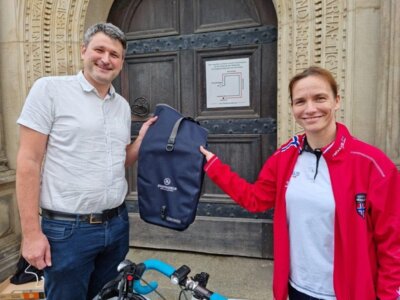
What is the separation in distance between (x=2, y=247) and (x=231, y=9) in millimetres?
3091

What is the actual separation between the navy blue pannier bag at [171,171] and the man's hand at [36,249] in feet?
1.67

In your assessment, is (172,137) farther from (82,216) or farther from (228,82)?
(228,82)

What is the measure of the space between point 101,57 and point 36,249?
932mm

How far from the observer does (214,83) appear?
10.9 feet

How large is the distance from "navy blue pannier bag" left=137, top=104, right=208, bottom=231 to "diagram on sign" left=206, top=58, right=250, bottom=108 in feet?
4.90

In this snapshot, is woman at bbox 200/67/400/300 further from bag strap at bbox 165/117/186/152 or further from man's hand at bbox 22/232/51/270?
man's hand at bbox 22/232/51/270

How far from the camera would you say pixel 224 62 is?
326 cm

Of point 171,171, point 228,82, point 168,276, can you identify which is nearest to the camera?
point 168,276

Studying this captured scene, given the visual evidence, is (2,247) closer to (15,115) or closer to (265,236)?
(15,115)

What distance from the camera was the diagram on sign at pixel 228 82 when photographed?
3229mm

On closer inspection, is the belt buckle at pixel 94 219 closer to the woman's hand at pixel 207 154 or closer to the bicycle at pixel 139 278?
the bicycle at pixel 139 278

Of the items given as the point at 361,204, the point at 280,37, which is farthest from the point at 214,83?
the point at 361,204

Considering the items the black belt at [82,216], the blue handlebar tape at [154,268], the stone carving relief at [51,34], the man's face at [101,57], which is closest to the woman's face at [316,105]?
the blue handlebar tape at [154,268]

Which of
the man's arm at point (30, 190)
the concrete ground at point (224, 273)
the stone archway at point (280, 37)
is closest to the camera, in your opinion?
the man's arm at point (30, 190)
